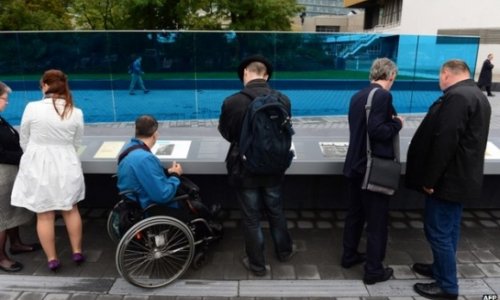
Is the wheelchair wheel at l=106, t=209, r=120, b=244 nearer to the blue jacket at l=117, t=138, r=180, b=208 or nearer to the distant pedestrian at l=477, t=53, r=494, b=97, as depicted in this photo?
A: the blue jacket at l=117, t=138, r=180, b=208

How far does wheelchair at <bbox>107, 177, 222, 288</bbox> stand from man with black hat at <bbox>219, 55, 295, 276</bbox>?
0.39 metres

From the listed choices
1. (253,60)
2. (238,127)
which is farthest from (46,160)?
(253,60)

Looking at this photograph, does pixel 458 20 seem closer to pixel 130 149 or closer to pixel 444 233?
pixel 444 233

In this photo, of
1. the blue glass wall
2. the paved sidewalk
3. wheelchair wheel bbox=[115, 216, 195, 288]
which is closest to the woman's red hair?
wheelchair wheel bbox=[115, 216, 195, 288]

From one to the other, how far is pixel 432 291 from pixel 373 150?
1144mm

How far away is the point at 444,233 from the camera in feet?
9.60

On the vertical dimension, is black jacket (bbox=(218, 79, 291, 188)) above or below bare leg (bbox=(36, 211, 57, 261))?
above

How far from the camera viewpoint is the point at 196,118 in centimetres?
916

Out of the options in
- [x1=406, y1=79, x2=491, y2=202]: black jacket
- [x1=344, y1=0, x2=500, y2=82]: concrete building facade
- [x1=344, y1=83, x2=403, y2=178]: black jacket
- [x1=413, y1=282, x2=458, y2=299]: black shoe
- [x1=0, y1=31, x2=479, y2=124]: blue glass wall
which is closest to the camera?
[x1=406, y1=79, x2=491, y2=202]: black jacket

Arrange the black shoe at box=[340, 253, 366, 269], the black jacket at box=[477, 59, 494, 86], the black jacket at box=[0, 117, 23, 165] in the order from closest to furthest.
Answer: the black jacket at box=[0, 117, 23, 165] < the black shoe at box=[340, 253, 366, 269] < the black jacket at box=[477, 59, 494, 86]

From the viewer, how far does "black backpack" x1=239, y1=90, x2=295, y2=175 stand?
2.82 meters

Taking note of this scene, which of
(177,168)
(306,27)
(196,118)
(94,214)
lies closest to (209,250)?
(177,168)

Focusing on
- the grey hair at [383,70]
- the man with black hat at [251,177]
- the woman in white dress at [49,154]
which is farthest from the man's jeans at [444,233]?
the woman in white dress at [49,154]

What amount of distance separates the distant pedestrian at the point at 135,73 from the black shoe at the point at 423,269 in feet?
22.8
